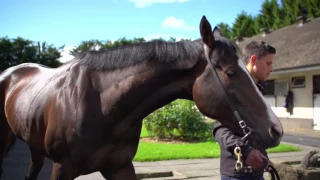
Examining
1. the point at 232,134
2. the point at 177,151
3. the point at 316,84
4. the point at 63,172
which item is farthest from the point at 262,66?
the point at 316,84

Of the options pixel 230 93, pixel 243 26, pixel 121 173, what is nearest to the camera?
pixel 230 93

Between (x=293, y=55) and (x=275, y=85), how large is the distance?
1868 mm

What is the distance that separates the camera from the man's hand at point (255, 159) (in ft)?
7.14

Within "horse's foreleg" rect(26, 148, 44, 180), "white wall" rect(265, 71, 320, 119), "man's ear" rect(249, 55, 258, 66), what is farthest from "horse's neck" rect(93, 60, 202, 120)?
"white wall" rect(265, 71, 320, 119)

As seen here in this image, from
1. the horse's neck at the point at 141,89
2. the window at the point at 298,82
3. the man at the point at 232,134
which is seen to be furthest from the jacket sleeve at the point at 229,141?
the window at the point at 298,82

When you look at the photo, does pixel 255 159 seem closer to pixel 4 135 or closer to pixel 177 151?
pixel 4 135

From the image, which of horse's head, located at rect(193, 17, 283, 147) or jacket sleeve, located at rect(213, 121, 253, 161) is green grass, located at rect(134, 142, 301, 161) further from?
horse's head, located at rect(193, 17, 283, 147)

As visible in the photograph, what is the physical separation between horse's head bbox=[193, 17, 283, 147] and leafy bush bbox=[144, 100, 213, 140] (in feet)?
27.3

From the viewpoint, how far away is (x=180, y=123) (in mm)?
10508

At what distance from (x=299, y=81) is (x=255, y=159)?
1508cm

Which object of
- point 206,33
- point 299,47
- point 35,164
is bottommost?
point 35,164

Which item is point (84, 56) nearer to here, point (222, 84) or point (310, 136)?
point (222, 84)

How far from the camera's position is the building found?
14.6 metres

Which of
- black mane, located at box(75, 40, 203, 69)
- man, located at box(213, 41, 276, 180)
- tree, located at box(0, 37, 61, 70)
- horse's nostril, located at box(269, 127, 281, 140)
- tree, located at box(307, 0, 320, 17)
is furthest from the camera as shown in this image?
tree, located at box(307, 0, 320, 17)
